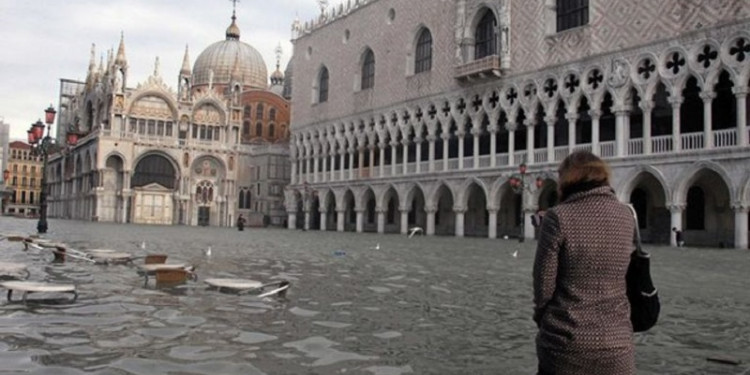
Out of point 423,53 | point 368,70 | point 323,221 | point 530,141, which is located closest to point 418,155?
point 423,53

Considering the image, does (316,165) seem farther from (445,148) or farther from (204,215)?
(445,148)

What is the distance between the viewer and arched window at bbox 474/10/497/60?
36062 mm

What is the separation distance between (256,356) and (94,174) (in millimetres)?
59492

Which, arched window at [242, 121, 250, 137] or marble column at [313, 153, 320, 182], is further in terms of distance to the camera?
arched window at [242, 121, 250, 137]

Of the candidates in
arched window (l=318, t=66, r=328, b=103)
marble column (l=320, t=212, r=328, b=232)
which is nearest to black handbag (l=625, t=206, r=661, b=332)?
marble column (l=320, t=212, r=328, b=232)

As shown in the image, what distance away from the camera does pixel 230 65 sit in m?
74.7

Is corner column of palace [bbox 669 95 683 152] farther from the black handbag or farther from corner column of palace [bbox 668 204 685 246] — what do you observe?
the black handbag

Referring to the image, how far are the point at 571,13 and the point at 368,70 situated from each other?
1828 centimetres

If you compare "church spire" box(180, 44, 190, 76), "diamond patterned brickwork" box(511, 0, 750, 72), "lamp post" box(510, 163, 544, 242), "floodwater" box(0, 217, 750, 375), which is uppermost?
"church spire" box(180, 44, 190, 76)

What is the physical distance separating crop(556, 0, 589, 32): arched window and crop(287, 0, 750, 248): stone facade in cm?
32

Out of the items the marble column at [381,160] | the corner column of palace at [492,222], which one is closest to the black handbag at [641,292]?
the corner column of palace at [492,222]

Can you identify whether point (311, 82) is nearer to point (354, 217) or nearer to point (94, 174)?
point (354, 217)

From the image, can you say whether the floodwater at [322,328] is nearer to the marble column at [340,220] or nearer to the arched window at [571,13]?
the arched window at [571,13]

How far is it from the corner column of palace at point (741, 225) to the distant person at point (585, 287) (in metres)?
23.7
